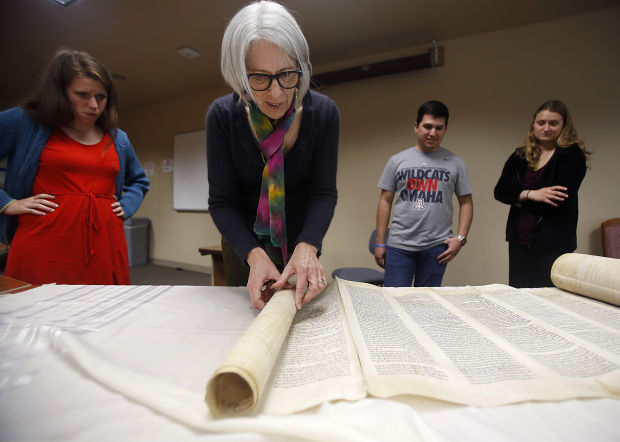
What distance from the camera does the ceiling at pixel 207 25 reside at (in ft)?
6.78

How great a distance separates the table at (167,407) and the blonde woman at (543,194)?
1.19 m

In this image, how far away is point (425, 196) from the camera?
62.3 inches

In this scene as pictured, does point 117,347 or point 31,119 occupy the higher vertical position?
point 31,119

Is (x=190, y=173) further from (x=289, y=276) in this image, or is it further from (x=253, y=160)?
(x=289, y=276)

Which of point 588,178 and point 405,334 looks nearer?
point 405,334

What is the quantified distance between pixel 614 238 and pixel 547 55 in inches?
55.8

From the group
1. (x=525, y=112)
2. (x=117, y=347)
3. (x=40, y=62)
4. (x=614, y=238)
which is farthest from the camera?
(x=40, y=62)

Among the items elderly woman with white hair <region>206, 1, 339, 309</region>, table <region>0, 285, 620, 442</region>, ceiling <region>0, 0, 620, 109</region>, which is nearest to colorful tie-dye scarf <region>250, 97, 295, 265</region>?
elderly woman with white hair <region>206, 1, 339, 309</region>

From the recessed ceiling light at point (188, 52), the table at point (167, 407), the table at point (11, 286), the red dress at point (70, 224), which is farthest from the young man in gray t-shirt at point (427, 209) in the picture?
the recessed ceiling light at point (188, 52)

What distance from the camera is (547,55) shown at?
2150mm

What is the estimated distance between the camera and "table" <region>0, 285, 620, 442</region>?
0.32 metres

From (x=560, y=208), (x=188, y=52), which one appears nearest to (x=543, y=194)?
(x=560, y=208)

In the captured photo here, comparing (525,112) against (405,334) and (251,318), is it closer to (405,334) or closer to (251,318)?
(405,334)

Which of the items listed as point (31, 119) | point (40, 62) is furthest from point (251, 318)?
point (40, 62)
